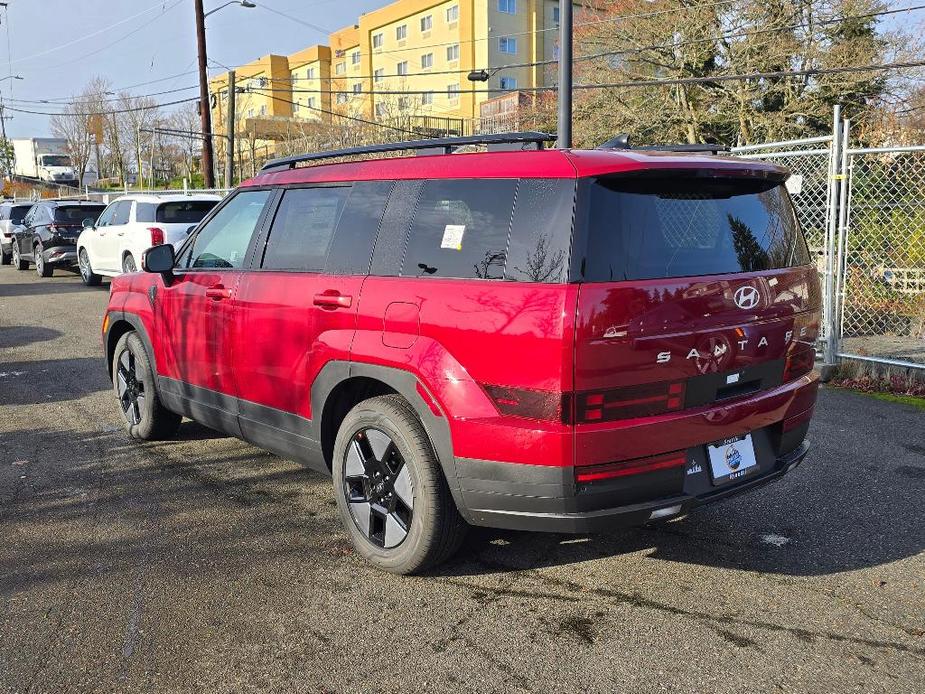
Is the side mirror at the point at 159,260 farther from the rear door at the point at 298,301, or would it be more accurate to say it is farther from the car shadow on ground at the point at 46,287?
the car shadow on ground at the point at 46,287

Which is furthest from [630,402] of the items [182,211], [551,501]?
[182,211]

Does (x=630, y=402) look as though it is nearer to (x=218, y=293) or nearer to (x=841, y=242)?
(x=218, y=293)

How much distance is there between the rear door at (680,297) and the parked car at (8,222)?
23808 mm

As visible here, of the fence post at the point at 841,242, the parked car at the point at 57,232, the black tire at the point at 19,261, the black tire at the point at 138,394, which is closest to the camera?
the black tire at the point at 138,394

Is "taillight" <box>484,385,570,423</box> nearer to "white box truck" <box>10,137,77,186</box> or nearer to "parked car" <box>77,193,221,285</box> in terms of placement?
"parked car" <box>77,193,221,285</box>

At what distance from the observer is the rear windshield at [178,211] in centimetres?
1495

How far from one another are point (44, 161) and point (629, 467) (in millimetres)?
74170

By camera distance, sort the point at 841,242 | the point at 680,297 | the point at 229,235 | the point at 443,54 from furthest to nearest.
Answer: the point at 443,54
the point at 841,242
the point at 229,235
the point at 680,297

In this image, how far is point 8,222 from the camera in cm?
2388

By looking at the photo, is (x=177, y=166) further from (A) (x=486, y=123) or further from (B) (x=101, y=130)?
(A) (x=486, y=123)

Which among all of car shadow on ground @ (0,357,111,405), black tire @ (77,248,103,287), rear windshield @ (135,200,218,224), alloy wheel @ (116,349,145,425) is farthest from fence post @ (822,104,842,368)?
black tire @ (77,248,103,287)

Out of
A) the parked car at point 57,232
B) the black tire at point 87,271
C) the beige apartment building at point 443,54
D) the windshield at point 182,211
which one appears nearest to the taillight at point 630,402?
the windshield at point 182,211

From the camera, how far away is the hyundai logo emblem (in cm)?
350

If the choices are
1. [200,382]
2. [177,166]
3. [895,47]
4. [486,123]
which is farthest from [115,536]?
[177,166]
